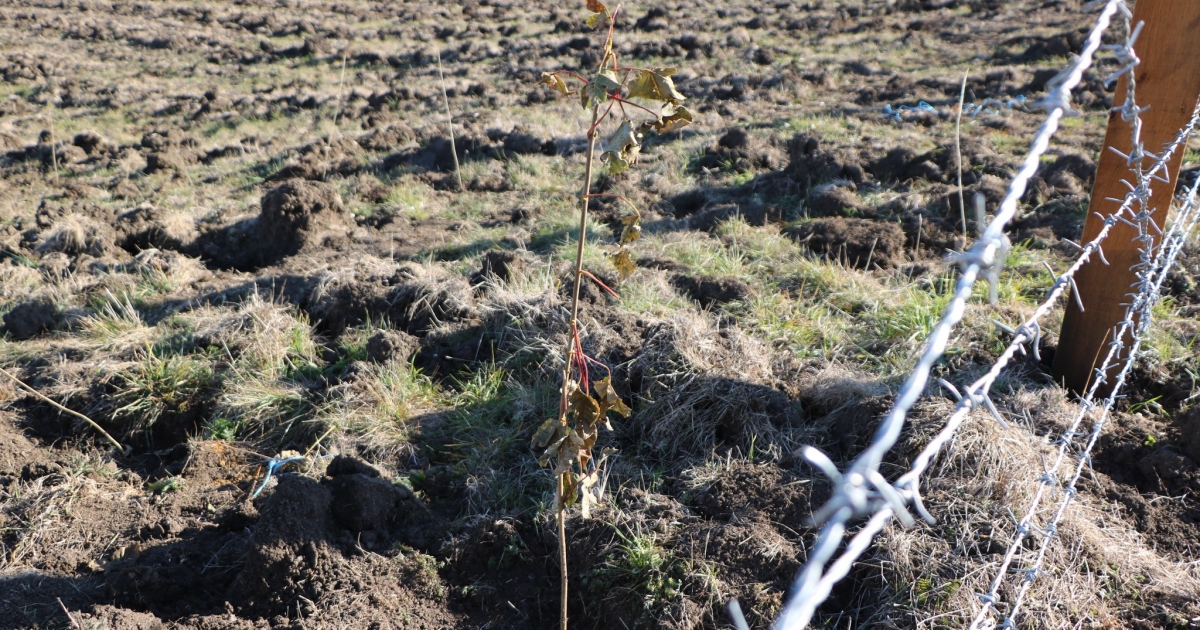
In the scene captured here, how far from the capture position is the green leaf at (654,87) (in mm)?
1753

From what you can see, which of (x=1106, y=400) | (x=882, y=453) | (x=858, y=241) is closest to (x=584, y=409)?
(x=882, y=453)

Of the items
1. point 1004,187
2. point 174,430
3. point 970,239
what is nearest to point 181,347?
point 174,430

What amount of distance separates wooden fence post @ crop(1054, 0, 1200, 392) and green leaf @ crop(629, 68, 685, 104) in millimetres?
1555

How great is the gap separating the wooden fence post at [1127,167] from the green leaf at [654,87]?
1555 millimetres

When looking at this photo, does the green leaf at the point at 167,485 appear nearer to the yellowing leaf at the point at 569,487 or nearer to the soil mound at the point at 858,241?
the yellowing leaf at the point at 569,487

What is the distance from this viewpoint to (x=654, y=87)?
177 centimetres

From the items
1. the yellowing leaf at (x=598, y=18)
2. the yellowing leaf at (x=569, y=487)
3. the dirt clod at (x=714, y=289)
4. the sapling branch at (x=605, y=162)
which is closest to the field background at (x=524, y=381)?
the dirt clod at (x=714, y=289)

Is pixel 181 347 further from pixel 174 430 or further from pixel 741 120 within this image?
pixel 741 120

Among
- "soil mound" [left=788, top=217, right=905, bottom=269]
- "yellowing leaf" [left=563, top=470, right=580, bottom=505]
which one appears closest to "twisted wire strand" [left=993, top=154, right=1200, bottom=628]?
"yellowing leaf" [left=563, top=470, right=580, bottom=505]

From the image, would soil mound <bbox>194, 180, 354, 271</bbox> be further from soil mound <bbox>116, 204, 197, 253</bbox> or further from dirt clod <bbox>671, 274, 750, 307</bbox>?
dirt clod <bbox>671, 274, 750, 307</bbox>

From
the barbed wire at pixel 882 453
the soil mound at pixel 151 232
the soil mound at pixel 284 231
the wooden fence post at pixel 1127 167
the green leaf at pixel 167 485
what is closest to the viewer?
the barbed wire at pixel 882 453

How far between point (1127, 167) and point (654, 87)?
70.5 inches

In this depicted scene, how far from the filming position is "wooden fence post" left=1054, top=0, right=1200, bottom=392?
2549 mm

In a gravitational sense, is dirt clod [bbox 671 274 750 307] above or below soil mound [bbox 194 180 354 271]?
above
